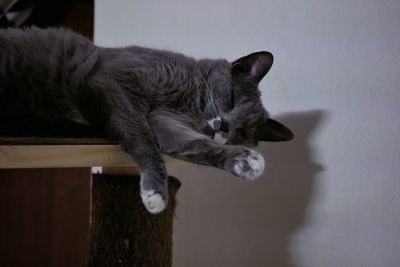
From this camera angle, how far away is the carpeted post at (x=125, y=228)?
3.52 ft

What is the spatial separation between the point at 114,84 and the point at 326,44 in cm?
78

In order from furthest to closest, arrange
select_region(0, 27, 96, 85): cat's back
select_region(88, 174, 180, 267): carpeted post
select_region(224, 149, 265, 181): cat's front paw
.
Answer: select_region(88, 174, 180, 267): carpeted post < select_region(0, 27, 96, 85): cat's back < select_region(224, 149, 265, 181): cat's front paw

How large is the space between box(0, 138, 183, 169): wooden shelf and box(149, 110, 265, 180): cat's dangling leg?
Result: 0.15 metres

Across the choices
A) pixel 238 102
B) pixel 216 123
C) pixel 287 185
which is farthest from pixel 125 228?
pixel 287 185

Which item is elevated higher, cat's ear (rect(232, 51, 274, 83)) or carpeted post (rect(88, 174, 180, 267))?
cat's ear (rect(232, 51, 274, 83))

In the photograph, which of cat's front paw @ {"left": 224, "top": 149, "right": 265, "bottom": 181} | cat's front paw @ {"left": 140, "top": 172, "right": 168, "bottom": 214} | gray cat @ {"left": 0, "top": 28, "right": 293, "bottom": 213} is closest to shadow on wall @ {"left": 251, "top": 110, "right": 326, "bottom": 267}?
gray cat @ {"left": 0, "top": 28, "right": 293, "bottom": 213}

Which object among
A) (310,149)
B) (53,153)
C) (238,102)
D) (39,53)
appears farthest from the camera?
(310,149)

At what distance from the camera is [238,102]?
3.76 feet

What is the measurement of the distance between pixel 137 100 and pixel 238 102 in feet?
1.07

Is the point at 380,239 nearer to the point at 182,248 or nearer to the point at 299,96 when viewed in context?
the point at 299,96

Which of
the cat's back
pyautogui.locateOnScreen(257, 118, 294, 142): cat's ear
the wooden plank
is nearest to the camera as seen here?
the wooden plank

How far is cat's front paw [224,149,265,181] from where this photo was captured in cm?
82

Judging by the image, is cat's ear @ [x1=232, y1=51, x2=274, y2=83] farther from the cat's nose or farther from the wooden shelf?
the wooden shelf

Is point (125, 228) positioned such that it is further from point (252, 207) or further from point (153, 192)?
point (252, 207)
